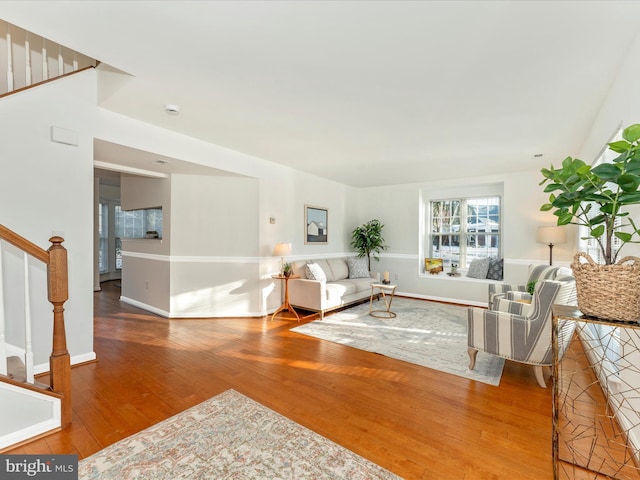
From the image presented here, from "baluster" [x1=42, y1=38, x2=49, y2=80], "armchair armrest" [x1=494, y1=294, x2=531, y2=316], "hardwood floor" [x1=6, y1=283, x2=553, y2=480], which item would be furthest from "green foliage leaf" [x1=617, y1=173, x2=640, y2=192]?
"baluster" [x1=42, y1=38, x2=49, y2=80]

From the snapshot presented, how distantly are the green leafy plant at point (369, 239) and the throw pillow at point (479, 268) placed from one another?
182 cm

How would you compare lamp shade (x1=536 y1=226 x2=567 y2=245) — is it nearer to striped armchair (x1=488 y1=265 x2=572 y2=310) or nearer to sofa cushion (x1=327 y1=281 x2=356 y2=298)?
striped armchair (x1=488 y1=265 x2=572 y2=310)

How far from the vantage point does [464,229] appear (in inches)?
251

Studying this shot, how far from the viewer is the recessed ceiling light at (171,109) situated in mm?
2952

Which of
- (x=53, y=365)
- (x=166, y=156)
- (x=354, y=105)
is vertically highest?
(x=354, y=105)

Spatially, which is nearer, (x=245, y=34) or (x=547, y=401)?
(x=245, y=34)

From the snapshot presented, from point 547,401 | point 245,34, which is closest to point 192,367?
point 245,34

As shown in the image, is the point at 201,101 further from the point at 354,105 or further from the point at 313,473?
the point at 313,473

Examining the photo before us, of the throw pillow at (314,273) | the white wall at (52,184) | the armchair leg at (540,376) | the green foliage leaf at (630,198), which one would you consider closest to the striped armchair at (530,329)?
the armchair leg at (540,376)

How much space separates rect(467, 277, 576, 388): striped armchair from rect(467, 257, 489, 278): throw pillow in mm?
3169

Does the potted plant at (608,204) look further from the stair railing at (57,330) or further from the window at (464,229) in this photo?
the window at (464,229)

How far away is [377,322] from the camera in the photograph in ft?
15.0

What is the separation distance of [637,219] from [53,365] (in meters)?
3.88

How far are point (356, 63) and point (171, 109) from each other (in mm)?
1943
